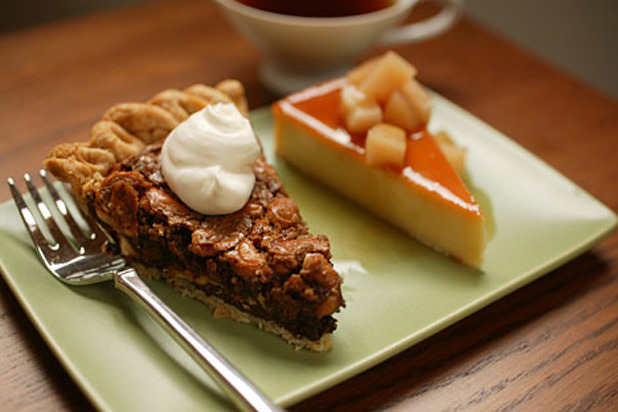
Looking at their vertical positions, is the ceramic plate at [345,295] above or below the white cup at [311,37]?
below

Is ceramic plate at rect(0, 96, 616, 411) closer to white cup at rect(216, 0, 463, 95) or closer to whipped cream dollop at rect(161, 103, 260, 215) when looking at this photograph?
whipped cream dollop at rect(161, 103, 260, 215)

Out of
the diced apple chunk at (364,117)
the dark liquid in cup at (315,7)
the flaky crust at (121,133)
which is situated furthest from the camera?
the dark liquid in cup at (315,7)

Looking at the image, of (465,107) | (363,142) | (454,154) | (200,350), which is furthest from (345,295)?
(465,107)

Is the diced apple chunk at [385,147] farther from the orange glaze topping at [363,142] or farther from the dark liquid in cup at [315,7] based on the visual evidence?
the dark liquid in cup at [315,7]

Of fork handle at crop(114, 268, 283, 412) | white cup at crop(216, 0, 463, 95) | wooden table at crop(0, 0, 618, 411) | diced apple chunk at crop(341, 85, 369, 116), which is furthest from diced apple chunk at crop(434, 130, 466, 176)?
fork handle at crop(114, 268, 283, 412)

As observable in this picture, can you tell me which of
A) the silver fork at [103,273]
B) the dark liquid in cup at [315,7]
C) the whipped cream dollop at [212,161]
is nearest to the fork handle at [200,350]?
the silver fork at [103,273]

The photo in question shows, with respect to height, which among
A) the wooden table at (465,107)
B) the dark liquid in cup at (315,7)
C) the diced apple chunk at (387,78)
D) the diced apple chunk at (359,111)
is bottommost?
the wooden table at (465,107)
